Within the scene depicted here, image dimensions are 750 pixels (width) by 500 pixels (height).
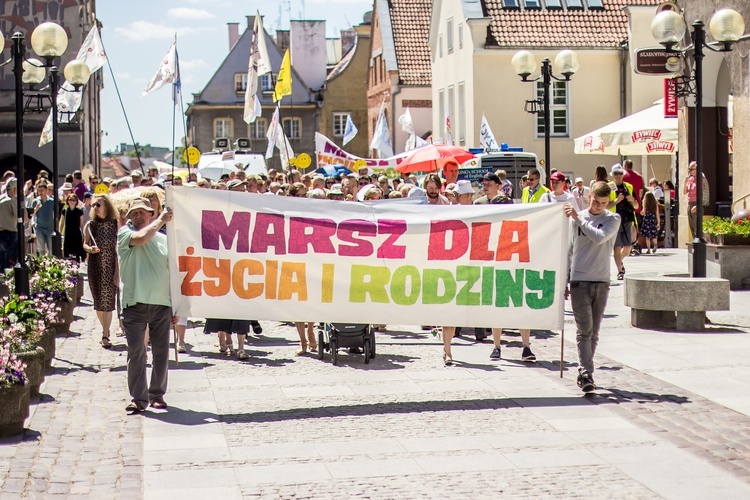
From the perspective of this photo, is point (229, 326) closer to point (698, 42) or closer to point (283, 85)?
point (698, 42)

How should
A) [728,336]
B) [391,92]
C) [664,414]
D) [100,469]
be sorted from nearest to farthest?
[100,469]
[664,414]
[728,336]
[391,92]

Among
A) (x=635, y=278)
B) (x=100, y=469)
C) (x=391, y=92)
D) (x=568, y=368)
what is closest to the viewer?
(x=100, y=469)

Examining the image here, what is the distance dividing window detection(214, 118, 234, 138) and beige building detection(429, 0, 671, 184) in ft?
135

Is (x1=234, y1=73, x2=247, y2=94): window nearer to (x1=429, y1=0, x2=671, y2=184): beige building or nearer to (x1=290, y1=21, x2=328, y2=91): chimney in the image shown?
(x1=290, y1=21, x2=328, y2=91): chimney

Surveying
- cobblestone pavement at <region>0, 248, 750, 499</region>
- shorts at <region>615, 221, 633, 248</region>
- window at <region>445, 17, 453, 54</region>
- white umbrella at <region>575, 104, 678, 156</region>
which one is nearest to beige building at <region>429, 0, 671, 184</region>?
window at <region>445, 17, 453, 54</region>

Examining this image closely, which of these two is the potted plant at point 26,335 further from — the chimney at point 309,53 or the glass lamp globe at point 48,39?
the chimney at point 309,53

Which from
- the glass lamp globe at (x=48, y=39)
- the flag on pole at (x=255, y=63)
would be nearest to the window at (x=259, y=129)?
the flag on pole at (x=255, y=63)

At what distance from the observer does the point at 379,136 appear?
1732 inches

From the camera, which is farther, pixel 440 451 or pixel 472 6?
pixel 472 6

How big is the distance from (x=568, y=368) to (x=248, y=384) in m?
3.29

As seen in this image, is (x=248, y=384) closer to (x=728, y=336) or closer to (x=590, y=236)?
(x=590, y=236)

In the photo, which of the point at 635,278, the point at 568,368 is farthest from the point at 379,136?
the point at 568,368

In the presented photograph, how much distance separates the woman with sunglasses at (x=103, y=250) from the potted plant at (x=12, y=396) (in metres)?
4.30

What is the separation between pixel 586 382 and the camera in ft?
34.9
